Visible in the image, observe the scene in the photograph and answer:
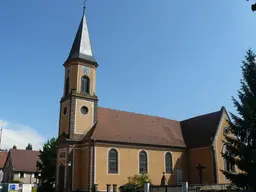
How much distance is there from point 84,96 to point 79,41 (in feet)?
25.4

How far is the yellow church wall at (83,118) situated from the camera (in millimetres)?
33688

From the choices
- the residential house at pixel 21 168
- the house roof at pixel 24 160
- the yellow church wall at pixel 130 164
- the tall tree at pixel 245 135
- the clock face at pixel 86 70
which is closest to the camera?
the tall tree at pixel 245 135

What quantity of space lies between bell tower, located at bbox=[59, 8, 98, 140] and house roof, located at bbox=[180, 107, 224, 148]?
14184 mm

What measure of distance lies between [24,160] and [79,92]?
3445cm

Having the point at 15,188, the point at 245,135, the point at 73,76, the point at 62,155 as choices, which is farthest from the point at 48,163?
the point at 245,135

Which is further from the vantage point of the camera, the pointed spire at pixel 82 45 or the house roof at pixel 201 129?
the house roof at pixel 201 129

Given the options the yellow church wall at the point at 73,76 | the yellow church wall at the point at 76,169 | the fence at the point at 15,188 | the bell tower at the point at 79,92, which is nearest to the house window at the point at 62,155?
the yellow church wall at the point at 76,169

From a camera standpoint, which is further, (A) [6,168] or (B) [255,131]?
(A) [6,168]

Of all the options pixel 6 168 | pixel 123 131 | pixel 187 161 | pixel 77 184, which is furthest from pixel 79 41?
pixel 6 168

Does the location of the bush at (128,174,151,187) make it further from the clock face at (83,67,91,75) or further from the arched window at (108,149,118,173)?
the clock face at (83,67,91,75)

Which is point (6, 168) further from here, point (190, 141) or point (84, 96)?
point (190, 141)

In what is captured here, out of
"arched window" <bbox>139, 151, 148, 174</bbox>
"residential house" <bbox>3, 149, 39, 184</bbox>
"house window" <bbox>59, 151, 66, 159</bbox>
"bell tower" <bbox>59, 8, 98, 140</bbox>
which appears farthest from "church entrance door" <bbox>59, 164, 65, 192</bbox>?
"residential house" <bbox>3, 149, 39, 184</bbox>

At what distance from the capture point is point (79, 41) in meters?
37.9

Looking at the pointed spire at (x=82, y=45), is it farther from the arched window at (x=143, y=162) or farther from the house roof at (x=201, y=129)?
the house roof at (x=201, y=129)
